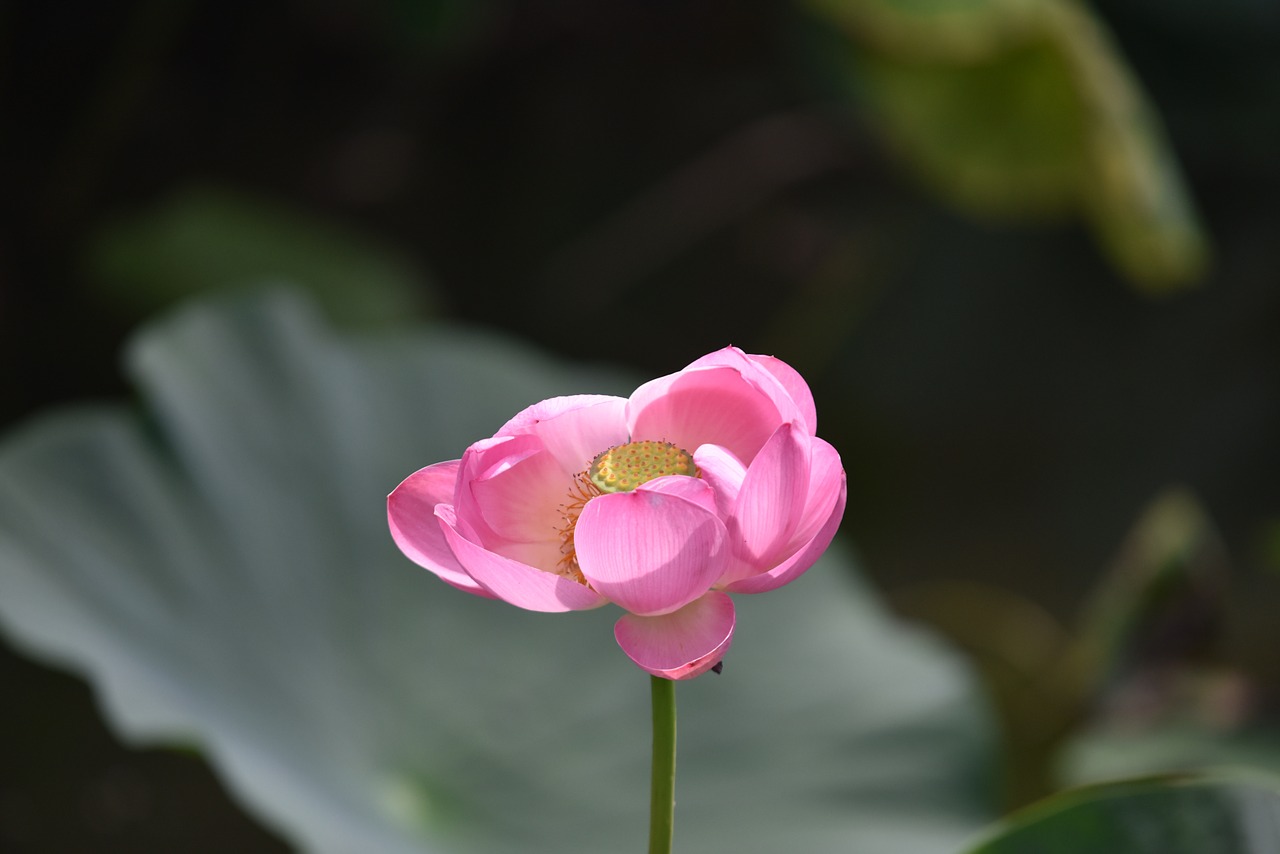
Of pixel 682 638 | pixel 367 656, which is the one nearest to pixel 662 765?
pixel 682 638

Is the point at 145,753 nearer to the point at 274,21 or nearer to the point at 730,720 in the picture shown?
the point at 730,720

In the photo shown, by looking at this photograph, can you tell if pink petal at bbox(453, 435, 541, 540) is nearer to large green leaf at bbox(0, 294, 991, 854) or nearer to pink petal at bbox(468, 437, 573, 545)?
pink petal at bbox(468, 437, 573, 545)

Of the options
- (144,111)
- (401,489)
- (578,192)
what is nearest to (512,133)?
(578,192)

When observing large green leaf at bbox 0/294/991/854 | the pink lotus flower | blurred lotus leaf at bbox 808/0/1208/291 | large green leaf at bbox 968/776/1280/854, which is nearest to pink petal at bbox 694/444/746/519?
the pink lotus flower

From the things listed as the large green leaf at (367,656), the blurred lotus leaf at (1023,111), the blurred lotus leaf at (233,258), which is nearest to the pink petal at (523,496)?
the large green leaf at (367,656)

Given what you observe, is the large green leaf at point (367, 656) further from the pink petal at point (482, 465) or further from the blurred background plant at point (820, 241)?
the pink petal at point (482, 465)

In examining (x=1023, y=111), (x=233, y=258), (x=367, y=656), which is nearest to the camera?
(x=367, y=656)

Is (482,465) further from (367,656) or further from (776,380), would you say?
(367,656)
